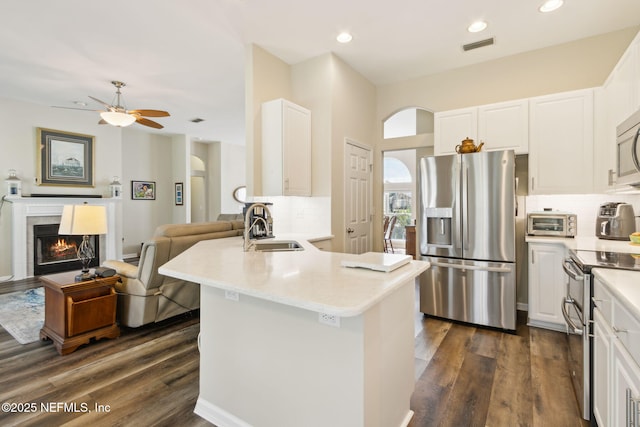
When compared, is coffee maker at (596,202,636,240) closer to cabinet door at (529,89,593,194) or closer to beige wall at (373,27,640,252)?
cabinet door at (529,89,593,194)

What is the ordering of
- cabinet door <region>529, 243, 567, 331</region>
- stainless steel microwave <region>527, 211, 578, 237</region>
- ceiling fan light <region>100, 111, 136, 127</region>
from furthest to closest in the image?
ceiling fan light <region>100, 111, 136, 127</region>
stainless steel microwave <region>527, 211, 578, 237</region>
cabinet door <region>529, 243, 567, 331</region>

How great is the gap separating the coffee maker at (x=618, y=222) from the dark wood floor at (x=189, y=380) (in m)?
1.08

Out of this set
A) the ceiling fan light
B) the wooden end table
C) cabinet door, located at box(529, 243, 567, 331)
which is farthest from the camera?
the ceiling fan light

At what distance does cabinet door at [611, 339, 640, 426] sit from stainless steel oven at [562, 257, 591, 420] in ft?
1.44

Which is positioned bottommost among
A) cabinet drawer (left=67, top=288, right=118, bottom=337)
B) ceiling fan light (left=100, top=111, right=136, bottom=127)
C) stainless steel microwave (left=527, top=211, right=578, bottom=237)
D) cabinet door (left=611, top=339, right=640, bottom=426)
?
cabinet drawer (left=67, top=288, right=118, bottom=337)

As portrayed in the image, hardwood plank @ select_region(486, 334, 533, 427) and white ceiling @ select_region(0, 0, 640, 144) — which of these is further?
white ceiling @ select_region(0, 0, 640, 144)

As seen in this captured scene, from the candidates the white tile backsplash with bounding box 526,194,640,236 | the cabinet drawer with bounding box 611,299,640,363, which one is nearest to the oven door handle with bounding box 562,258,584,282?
the cabinet drawer with bounding box 611,299,640,363

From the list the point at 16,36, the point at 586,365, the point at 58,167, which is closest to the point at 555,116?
the point at 586,365

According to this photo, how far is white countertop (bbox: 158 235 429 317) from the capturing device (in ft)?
3.74

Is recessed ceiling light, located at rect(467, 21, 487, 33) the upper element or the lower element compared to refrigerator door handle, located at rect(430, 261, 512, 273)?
upper

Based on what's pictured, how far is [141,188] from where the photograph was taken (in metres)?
7.52

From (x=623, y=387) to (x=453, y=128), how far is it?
3057 millimetres

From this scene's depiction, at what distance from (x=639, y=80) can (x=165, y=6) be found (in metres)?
3.85

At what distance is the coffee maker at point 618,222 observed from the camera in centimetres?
269
